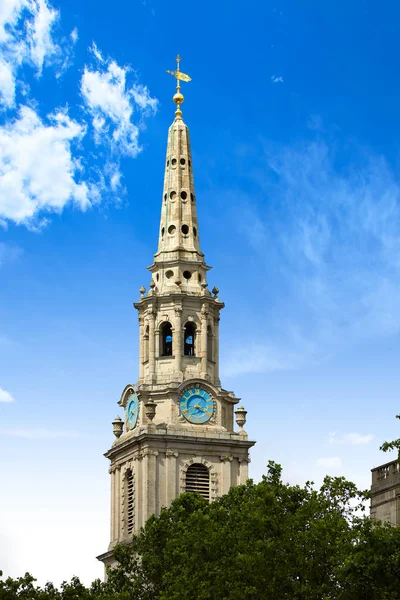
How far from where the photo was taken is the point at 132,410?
134 metres

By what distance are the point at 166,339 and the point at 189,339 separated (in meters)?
1.91

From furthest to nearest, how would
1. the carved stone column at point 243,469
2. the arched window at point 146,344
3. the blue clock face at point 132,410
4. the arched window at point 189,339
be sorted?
the arched window at point 189,339, the arched window at point 146,344, the blue clock face at point 132,410, the carved stone column at point 243,469

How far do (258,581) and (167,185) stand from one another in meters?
60.2

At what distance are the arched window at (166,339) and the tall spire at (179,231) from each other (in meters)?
2.91

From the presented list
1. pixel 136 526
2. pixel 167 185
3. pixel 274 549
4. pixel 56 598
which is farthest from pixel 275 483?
pixel 167 185

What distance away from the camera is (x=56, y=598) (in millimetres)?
103938

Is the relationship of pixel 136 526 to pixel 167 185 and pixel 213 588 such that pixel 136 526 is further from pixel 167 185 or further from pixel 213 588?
pixel 213 588

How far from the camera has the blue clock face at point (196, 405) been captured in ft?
434

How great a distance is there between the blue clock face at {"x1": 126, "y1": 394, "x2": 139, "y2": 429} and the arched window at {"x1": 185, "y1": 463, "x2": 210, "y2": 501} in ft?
19.9

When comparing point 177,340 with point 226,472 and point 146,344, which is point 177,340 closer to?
point 146,344

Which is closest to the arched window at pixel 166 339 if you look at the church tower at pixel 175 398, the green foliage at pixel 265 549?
the church tower at pixel 175 398

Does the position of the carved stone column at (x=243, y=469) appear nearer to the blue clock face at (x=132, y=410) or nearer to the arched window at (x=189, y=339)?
the blue clock face at (x=132, y=410)

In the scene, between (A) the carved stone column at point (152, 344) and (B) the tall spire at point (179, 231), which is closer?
(A) the carved stone column at point (152, 344)

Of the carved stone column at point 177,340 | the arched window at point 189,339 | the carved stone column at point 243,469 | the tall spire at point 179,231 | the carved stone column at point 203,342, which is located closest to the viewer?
the carved stone column at point 243,469
